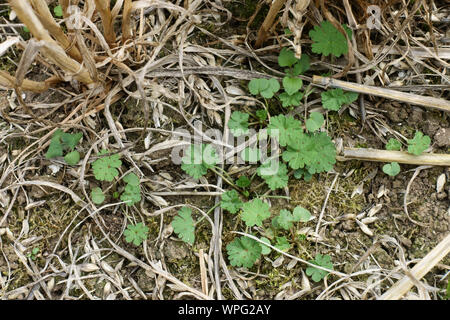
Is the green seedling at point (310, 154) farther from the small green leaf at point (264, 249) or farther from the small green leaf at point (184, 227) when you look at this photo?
the small green leaf at point (184, 227)

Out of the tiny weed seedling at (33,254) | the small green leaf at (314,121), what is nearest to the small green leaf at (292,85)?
the small green leaf at (314,121)

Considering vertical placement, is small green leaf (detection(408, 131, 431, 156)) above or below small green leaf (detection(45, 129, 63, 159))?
below

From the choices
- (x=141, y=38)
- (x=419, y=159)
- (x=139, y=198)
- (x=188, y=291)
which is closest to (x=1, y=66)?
(x=141, y=38)

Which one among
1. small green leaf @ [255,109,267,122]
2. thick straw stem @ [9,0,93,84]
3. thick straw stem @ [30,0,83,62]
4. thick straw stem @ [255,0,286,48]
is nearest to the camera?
thick straw stem @ [9,0,93,84]

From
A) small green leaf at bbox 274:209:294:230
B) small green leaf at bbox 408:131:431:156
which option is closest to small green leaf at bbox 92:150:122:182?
small green leaf at bbox 274:209:294:230

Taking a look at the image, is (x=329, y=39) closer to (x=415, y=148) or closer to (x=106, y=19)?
(x=415, y=148)

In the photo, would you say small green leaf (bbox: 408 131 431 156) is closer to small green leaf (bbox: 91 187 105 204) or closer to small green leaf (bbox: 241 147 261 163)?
small green leaf (bbox: 241 147 261 163)
